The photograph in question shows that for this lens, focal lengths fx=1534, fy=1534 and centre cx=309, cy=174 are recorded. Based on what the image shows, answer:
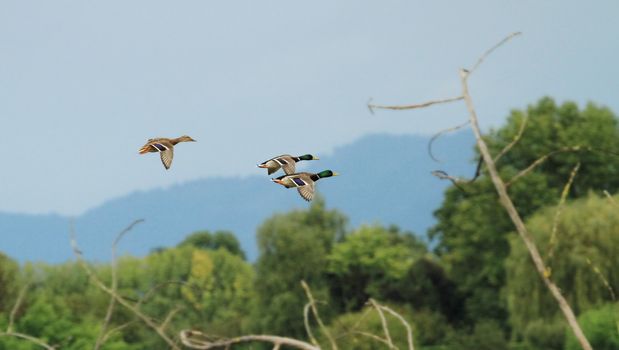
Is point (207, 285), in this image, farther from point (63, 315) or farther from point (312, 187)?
point (312, 187)

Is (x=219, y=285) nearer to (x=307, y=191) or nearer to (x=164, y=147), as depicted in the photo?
(x=164, y=147)

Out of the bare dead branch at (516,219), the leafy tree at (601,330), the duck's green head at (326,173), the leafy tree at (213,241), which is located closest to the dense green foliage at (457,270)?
the leafy tree at (601,330)

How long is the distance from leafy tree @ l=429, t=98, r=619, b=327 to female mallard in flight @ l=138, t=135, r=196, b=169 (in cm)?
7721

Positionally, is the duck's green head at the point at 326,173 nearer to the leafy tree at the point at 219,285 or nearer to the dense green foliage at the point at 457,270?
the dense green foliage at the point at 457,270

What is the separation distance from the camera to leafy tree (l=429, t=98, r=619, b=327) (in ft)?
278

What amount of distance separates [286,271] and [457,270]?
10.5 meters

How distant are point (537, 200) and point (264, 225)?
18381 mm

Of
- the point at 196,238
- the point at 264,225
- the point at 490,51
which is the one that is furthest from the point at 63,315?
the point at 196,238

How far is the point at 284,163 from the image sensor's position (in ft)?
20.6

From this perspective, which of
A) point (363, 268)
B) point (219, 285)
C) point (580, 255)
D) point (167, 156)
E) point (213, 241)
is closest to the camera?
point (167, 156)

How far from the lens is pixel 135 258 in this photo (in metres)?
142

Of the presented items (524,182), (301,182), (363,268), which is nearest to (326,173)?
(301,182)

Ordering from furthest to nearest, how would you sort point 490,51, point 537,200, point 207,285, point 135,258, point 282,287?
point 135,258 → point 207,285 → point 282,287 → point 537,200 → point 490,51

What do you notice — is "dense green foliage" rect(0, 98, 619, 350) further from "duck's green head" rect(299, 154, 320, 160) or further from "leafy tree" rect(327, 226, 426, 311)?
"duck's green head" rect(299, 154, 320, 160)
